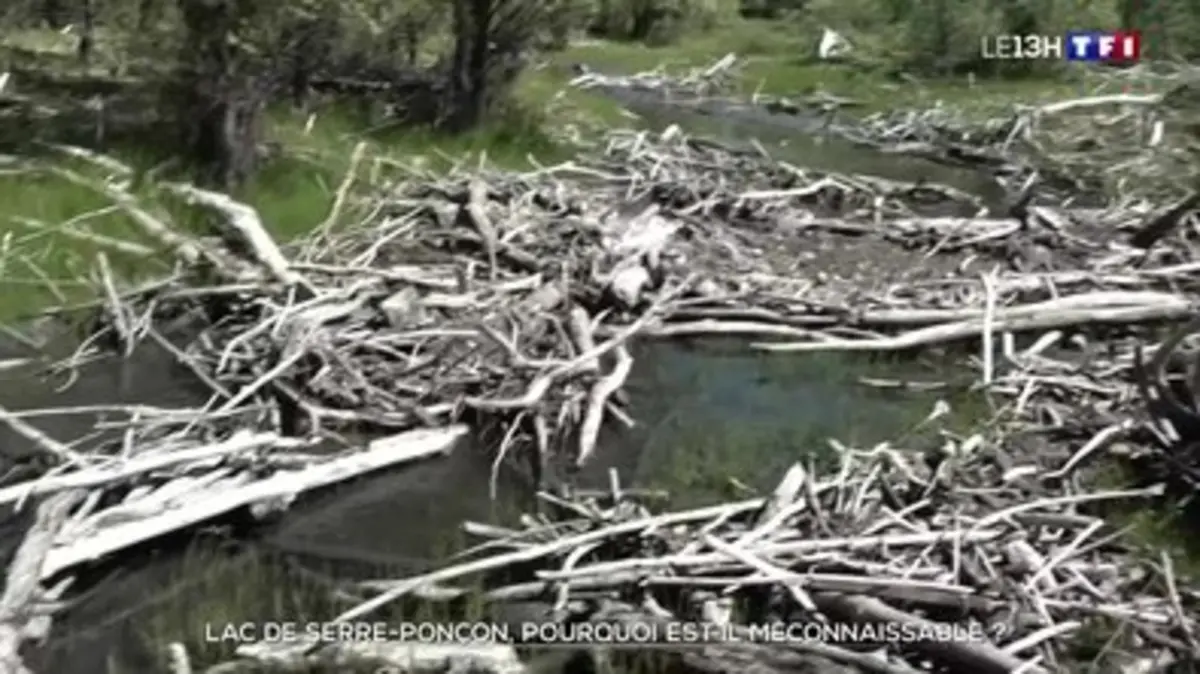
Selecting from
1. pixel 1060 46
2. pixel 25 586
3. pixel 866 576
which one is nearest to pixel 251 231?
pixel 25 586

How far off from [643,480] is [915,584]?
3828 millimetres

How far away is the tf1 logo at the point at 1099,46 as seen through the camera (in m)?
36.2

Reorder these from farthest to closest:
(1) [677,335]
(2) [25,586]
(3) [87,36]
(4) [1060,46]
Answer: (4) [1060,46] < (3) [87,36] < (1) [677,335] < (2) [25,586]

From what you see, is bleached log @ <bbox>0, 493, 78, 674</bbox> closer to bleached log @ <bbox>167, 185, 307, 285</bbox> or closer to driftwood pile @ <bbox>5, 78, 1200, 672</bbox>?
driftwood pile @ <bbox>5, 78, 1200, 672</bbox>

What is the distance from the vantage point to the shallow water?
34.2 ft

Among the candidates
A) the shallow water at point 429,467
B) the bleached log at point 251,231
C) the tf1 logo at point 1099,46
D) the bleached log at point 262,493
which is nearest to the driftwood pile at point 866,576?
the shallow water at point 429,467

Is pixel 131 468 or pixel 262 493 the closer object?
pixel 131 468

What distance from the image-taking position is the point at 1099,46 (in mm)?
36844

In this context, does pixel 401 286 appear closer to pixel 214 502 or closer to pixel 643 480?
pixel 643 480

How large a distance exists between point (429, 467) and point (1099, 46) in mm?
28475

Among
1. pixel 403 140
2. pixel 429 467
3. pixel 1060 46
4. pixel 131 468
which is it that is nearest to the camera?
pixel 131 468

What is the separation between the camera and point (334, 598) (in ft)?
34.5

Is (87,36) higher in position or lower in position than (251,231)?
higher

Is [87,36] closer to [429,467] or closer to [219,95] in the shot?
[219,95]
